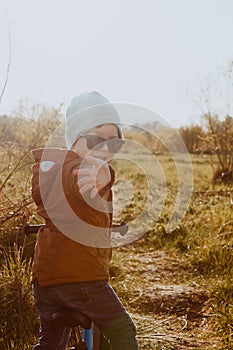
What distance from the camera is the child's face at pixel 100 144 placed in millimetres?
2234

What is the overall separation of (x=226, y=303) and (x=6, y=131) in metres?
2.89

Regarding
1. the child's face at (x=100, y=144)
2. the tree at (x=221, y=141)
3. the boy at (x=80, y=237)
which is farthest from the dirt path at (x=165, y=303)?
the tree at (x=221, y=141)

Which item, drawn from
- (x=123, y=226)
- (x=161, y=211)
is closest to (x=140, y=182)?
(x=161, y=211)

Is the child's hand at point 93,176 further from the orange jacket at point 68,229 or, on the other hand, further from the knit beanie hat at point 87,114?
the knit beanie hat at point 87,114

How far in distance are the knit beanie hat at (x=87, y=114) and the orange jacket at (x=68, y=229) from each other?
0.48 feet

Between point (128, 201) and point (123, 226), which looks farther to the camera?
point (128, 201)

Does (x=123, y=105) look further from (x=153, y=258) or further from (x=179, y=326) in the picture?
(x=153, y=258)

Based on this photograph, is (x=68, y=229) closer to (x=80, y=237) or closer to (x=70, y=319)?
(x=80, y=237)

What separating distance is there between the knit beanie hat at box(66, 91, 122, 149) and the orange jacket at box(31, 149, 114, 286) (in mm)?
147

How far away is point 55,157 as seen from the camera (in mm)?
2232

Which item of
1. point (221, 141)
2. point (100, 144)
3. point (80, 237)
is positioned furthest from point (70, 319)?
point (221, 141)

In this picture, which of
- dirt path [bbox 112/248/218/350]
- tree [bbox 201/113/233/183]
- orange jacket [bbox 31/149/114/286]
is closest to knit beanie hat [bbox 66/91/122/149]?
orange jacket [bbox 31/149/114/286]

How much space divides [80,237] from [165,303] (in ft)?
7.05

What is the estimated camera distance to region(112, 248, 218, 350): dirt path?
351cm
